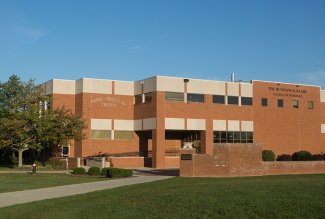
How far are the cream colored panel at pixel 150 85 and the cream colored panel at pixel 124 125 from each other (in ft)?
15.0

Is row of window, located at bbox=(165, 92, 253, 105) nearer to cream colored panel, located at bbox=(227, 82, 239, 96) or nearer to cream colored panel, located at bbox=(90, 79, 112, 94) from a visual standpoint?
cream colored panel, located at bbox=(227, 82, 239, 96)

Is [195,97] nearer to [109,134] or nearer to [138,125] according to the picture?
[138,125]

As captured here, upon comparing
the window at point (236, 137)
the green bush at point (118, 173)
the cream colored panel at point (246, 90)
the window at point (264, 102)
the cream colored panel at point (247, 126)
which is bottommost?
the green bush at point (118, 173)

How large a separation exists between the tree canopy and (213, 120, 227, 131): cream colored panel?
1566 cm

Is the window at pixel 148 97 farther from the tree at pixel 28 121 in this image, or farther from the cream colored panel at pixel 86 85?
the tree at pixel 28 121

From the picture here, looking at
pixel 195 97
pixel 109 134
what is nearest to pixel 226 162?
pixel 195 97

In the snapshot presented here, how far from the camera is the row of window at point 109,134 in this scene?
5684cm

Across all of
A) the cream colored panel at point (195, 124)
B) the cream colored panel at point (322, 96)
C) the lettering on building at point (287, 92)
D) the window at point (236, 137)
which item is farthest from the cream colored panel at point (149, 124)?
the cream colored panel at point (322, 96)

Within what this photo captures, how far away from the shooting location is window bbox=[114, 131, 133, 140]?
57.8 metres

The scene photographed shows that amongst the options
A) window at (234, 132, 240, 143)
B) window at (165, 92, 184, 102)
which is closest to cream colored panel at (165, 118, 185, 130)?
window at (165, 92, 184, 102)

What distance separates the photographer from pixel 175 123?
55.1 metres

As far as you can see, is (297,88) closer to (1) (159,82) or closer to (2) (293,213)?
(1) (159,82)

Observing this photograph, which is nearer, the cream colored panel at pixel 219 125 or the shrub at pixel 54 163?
the shrub at pixel 54 163

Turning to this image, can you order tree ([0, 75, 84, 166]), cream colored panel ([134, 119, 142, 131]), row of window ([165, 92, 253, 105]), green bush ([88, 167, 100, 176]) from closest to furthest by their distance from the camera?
green bush ([88, 167, 100, 176])
tree ([0, 75, 84, 166])
row of window ([165, 92, 253, 105])
cream colored panel ([134, 119, 142, 131])
